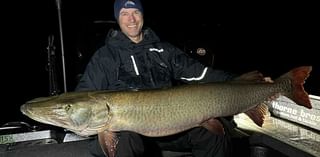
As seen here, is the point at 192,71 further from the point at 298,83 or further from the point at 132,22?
the point at 298,83

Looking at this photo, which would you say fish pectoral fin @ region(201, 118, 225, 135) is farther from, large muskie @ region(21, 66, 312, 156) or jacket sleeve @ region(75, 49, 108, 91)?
jacket sleeve @ region(75, 49, 108, 91)

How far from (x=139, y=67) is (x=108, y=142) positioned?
0.77 m

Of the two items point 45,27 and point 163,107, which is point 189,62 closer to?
point 163,107

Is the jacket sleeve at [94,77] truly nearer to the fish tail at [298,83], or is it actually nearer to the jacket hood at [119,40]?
the jacket hood at [119,40]

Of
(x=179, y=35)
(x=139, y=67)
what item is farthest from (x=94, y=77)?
(x=179, y=35)

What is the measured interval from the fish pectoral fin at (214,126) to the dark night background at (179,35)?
2.14m

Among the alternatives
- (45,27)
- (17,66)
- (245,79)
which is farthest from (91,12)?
(245,79)

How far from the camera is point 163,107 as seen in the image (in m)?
2.49

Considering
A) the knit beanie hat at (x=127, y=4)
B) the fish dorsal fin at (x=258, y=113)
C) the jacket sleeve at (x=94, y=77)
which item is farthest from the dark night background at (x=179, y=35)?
the fish dorsal fin at (x=258, y=113)

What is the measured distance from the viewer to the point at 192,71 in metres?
3.01

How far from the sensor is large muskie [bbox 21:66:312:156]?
236 cm

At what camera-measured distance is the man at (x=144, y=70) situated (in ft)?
8.85

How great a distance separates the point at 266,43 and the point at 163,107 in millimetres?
20908

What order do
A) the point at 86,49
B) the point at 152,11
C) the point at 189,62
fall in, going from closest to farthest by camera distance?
the point at 189,62, the point at 86,49, the point at 152,11
